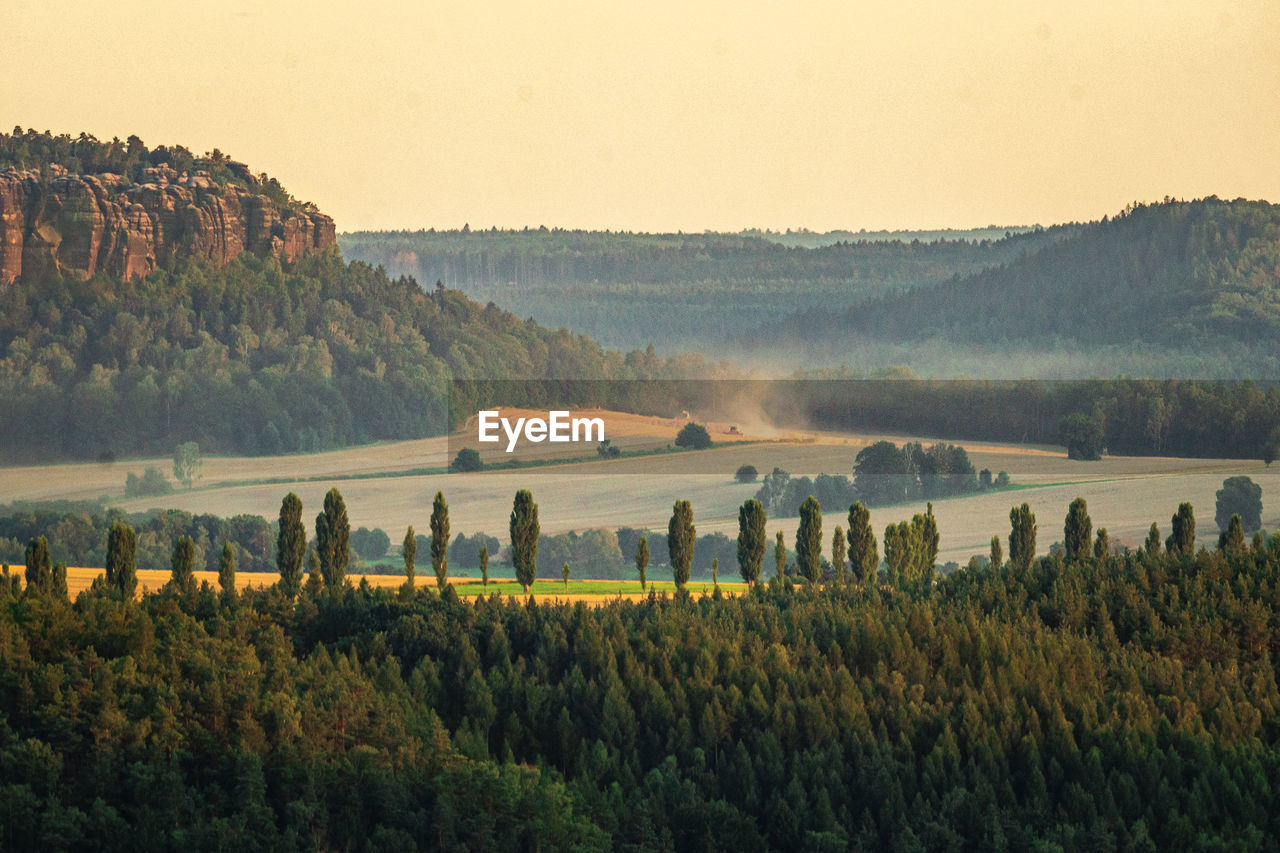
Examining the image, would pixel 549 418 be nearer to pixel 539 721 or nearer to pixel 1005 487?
pixel 1005 487

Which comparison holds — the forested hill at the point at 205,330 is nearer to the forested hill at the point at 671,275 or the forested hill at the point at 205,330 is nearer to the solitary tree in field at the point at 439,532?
the forested hill at the point at 671,275

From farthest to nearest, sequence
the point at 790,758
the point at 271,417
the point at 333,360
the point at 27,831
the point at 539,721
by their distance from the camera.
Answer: the point at 333,360, the point at 271,417, the point at 539,721, the point at 790,758, the point at 27,831

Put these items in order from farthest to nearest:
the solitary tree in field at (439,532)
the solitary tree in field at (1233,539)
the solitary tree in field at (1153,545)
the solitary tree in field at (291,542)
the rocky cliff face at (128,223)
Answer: the rocky cliff face at (128,223) → the solitary tree in field at (439,532) → the solitary tree in field at (291,542) → the solitary tree in field at (1153,545) → the solitary tree in field at (1233,539)

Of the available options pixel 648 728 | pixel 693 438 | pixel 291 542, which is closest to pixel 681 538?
pixel 291 542

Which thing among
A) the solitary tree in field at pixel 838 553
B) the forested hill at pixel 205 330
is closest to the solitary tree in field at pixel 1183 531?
the solitary tree in field at pixel 838 553

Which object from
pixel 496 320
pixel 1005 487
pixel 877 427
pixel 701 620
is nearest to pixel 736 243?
pixel 496 320

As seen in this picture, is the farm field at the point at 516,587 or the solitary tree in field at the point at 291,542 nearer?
the solitary tree in field at the point at 291,542

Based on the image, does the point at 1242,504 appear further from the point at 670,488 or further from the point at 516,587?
the point at 516,587
